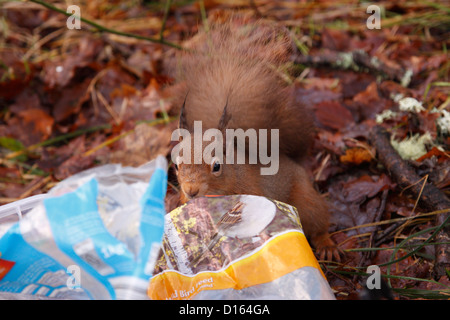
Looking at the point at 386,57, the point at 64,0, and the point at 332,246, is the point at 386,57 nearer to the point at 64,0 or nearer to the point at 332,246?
the point at 332,246

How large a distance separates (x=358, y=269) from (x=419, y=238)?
0.32 metres

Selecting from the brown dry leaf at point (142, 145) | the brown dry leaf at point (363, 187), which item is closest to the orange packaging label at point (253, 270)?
the brown dry leaf at point (363, 187)

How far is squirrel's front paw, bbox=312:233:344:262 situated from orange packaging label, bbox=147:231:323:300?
55 cm

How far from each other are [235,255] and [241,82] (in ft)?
2.75

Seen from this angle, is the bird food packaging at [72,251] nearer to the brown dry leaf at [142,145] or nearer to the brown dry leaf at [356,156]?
the brown dry leaf at [142,145]

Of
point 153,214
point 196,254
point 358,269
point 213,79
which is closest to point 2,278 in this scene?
point 153,214

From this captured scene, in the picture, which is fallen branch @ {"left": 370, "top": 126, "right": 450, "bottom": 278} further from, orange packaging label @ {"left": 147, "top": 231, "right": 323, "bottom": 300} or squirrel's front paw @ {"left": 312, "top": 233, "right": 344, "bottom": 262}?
orange packaging label @ {"left": 147, "top": 231, "right": 323, "bottom": 300}

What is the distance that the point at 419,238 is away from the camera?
1.78m

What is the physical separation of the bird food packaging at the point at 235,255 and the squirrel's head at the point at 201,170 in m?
0.17

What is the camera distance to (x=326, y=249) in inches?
75.4

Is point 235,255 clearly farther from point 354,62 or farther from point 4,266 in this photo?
point 354,62

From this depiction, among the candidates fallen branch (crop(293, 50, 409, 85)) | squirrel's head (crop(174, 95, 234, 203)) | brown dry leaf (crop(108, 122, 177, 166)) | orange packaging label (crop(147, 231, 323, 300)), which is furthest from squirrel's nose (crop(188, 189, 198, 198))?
fallen branch (crop(293, 50, 409, 85))

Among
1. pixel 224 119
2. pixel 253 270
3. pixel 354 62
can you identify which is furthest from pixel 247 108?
pixel 354 62

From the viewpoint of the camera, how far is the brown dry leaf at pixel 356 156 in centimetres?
218
